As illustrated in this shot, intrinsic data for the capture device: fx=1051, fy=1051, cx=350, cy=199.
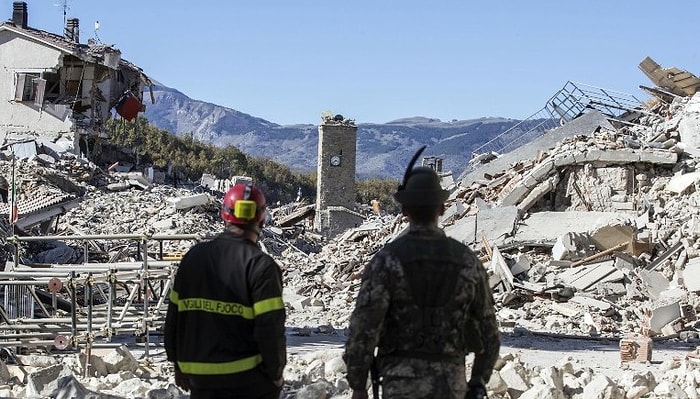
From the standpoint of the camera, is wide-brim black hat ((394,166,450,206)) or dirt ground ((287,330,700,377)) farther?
dirt ground ((287,330,700,377))

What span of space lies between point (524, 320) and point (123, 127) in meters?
41.7

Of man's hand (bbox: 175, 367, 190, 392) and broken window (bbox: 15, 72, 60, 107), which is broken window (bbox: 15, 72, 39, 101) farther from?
man's hand (bbox: 175, 367, 190, 392)

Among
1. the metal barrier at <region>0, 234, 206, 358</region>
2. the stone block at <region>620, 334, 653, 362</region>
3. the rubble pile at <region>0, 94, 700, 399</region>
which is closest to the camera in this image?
the rubble pile at <region>0, 94, 700, 399</region>

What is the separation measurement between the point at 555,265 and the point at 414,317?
44.6 feet

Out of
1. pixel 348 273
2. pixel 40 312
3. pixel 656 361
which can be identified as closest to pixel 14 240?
pixel 40 312

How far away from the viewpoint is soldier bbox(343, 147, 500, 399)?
4.54 m

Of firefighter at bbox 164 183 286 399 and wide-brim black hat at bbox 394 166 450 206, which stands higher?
wide-brim black hat at bbox 394 166 450 206

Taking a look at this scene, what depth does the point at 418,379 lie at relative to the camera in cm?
456

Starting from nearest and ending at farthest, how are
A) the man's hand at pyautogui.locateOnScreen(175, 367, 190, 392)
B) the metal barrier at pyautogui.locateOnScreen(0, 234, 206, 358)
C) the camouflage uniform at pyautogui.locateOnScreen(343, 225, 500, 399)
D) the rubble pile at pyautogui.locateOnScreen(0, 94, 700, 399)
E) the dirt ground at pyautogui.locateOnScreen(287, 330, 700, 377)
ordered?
the camouflage uniform at pyautogui.locateOnScreen(343, 225, 500, 399) → the man's hand at pyautogui.locateOnScreen(175, 367, 190, 392) → the rubble pile at pyautogui.locateOnScreen(0, 94, 700, 399) → the metal barrier at pyautogui.locateOnScreen(0, 234, 206, 358) → the dirt ground at pyautogui.locateOnScreen(287, 330, 700, 377)

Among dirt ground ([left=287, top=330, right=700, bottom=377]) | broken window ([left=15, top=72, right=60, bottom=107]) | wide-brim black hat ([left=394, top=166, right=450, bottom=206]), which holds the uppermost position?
broken window ([left=15, top=72, right=60, bottom=107])

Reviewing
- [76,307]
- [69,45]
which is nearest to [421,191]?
[76,307]

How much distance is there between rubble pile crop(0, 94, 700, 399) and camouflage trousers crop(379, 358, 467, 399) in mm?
3019

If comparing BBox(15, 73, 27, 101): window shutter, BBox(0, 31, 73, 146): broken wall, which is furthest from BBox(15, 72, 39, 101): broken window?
BBox(0, 31, 73, 146): broken wall

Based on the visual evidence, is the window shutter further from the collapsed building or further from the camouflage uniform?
the camouflage uniform
